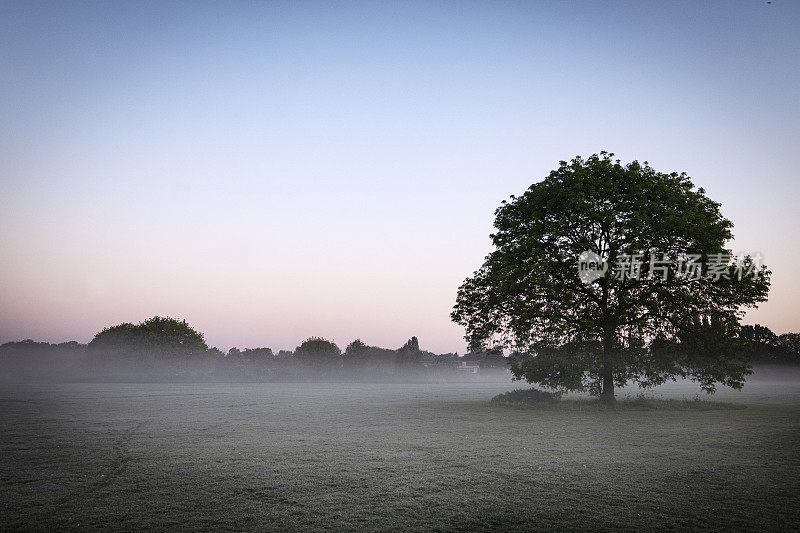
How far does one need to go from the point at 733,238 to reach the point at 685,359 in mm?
8745

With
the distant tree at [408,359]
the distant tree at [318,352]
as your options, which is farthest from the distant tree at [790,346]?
the distant tree at [318,352]

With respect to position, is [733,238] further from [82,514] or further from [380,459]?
[82,514]

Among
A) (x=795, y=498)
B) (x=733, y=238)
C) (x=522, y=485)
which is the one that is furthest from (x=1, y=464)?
(x=733, y=238)

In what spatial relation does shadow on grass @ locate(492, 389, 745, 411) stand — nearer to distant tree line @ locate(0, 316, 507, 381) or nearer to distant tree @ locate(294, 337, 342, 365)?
distant tree line @ locate(0, 316, 507, 381)

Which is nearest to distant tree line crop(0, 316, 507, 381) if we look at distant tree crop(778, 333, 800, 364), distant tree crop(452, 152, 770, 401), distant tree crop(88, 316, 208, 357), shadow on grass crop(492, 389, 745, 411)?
distant tree crop(88, 316, 208, 357)

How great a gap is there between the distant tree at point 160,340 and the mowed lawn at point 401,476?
118759mm

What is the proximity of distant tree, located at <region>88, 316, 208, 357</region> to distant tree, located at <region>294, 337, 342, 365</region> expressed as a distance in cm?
3384

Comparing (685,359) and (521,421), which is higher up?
(685,359)

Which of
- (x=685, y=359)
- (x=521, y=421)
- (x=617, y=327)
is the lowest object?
(x=521, y=421)

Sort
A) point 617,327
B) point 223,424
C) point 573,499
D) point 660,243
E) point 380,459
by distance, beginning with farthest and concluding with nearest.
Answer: point 617,327 < point 660,243 < point 223,424 < point 380,459 < point 573,499

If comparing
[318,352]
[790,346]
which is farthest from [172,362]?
[790,346]

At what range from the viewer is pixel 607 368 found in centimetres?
3164

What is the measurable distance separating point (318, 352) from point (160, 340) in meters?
53.3

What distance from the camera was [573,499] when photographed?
9.91 metres
